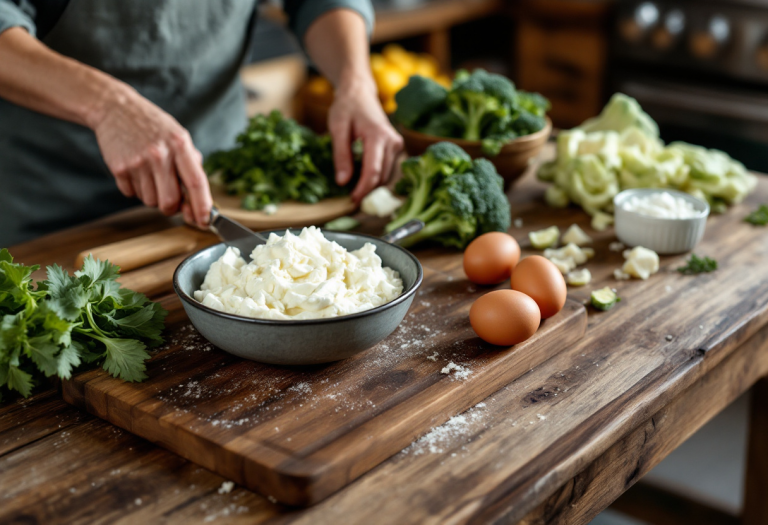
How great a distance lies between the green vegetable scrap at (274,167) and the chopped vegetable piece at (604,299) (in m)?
0.73

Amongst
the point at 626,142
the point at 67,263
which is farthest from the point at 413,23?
the point at 67,263

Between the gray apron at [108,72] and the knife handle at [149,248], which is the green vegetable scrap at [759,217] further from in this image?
the gray apron at [108,72]

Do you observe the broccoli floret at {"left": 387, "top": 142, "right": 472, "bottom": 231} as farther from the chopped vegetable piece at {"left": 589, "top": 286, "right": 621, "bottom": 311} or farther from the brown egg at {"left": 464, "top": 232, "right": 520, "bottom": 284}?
the chopped vegetable piece at {"left": 589, "top": 286, "right": 621, "bottom": 311}

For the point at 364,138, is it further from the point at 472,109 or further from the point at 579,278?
the point at 579,278

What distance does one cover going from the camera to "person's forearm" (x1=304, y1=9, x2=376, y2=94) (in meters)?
1.98

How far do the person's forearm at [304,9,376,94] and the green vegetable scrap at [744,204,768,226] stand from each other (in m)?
1.01

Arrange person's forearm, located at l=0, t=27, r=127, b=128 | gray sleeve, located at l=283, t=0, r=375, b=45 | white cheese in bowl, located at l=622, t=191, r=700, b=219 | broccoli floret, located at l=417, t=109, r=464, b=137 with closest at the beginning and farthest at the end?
1. person's forearm, located at l=0, t=27, r=127, b=128
2. white cheese in bowl, located at l=622, t=191, r=700, b=219
3. broccoli floret, located at l=417, t=109, r=464, b=137
4. gray sleeve, located at l=283, t=0, r=375, b=45

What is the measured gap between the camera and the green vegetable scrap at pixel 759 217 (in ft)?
5.86

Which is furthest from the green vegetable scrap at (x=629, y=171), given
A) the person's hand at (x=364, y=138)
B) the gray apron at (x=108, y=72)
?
the gray apron at (x=108, y=72)

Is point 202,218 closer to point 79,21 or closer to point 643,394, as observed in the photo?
point 79,21

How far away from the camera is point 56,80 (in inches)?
60.2

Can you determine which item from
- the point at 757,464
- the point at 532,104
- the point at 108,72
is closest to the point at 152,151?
the point at 108,72

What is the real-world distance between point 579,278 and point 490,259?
0.21 m

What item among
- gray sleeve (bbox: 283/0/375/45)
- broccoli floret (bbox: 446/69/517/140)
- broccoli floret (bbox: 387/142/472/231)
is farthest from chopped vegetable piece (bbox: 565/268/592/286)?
gray sleeve (bbox: 283/0/375/45)
